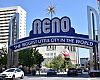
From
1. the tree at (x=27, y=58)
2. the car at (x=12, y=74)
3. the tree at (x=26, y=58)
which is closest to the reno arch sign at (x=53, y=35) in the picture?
the car at (x=12, y=74)

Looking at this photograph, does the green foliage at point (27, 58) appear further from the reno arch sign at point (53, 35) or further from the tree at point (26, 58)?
the reno arch sign at point (53, 35)

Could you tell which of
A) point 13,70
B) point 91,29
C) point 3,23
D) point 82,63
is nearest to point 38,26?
point 91,29

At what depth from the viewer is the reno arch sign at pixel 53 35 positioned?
40.8m

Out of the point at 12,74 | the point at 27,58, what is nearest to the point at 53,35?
the point at 12,74

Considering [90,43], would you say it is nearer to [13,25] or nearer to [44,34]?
[44,34]

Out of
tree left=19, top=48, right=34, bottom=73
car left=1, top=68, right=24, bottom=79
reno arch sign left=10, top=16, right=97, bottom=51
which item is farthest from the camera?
tree left=19, top=48, right=34, bottom=73

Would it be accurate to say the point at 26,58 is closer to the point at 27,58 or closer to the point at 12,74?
the point at 27,58

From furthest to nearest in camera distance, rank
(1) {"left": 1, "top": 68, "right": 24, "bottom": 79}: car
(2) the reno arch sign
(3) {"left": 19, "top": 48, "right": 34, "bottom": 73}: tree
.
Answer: (3) {"left": 19, "top": 48, "right": 34, "bottom": 73}: tree, (2) the reno arch sign, (1) {"left": 1, "top": 68, "right": 24, "bottom": 79}: car

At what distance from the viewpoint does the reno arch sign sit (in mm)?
40750

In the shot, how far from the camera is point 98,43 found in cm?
3981

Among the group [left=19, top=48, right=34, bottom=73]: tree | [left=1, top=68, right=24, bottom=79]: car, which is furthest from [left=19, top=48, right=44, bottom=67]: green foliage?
[left=1, top=68, right=24, bottom=79]: car

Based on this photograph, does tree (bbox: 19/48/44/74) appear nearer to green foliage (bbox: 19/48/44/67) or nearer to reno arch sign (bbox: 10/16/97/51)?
green foliage (bbox: 19/48/44/67)

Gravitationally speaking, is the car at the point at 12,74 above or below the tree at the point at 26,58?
below

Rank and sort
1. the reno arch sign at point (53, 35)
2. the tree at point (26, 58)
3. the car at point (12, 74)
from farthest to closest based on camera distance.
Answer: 1. the tree at point (26, 58)
2. the reno arch sign at point (53, 35)
3. the car at point (12, 74)
